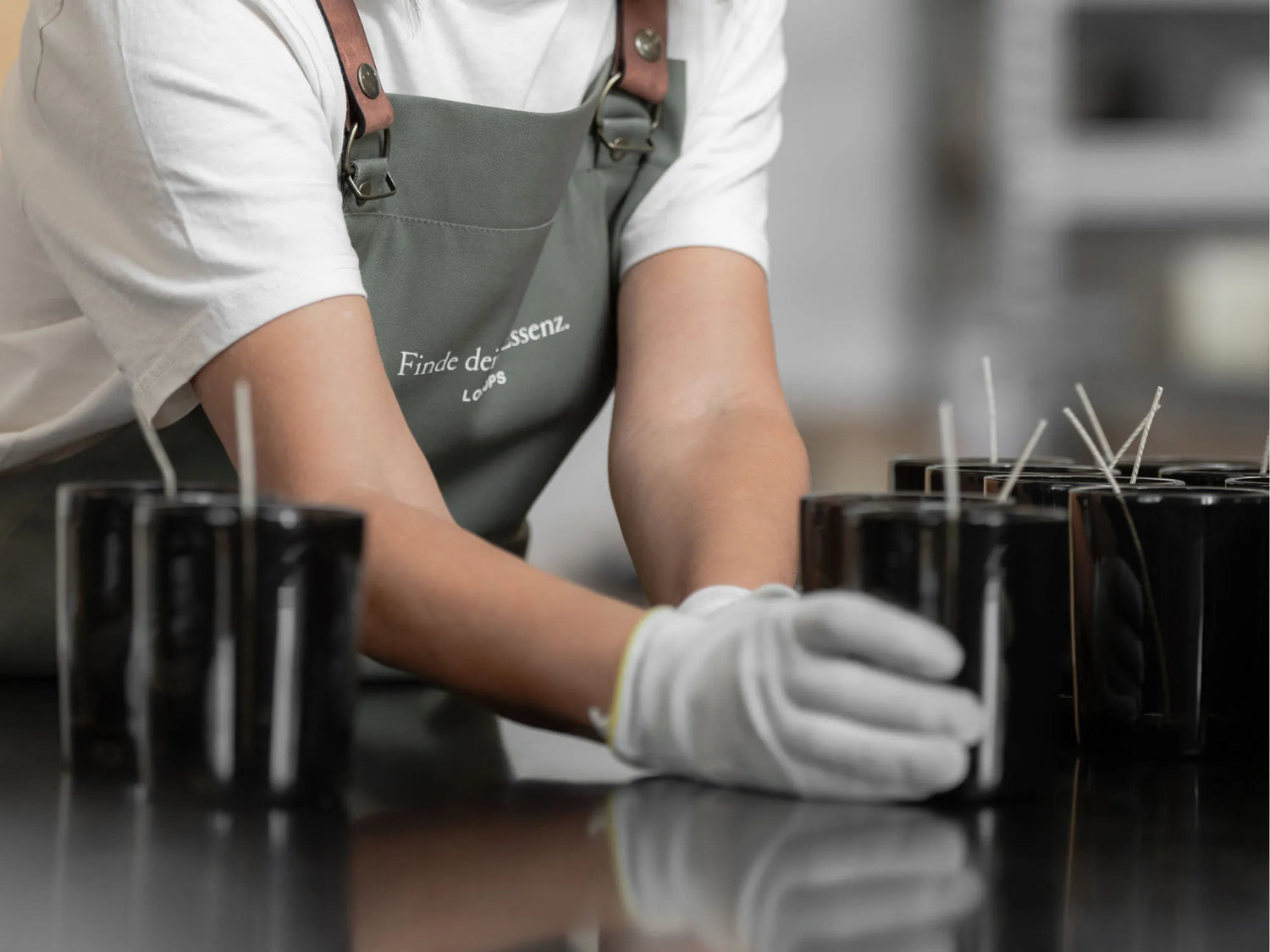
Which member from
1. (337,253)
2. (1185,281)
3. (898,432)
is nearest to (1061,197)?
(1185,281)

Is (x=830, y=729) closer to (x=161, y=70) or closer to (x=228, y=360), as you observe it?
(x=228, y=360)

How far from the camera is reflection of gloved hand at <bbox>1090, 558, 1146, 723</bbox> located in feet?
2.20

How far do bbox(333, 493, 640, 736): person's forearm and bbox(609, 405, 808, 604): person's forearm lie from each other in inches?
8.3

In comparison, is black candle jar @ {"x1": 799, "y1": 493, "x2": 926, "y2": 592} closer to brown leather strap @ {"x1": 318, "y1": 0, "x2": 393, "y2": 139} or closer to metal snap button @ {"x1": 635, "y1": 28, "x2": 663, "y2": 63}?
brown leather strap @ {"x1": 318, "y1": 0, "x2": 393, "y2": 139}

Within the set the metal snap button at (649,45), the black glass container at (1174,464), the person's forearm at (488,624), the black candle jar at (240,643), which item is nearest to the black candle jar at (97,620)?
the black candle jar at (240,643)

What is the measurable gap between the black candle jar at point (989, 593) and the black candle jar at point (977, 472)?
225 mm

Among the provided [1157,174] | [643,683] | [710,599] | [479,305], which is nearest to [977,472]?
[710,599]

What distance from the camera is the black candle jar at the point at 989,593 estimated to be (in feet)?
1.86

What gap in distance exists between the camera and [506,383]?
3.91 feet

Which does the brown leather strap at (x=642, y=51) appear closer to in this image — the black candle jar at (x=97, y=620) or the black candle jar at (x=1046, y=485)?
the black candle jar at (x=1046, y=485)

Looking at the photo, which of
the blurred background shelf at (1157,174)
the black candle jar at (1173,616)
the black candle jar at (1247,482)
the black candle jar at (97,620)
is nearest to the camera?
the black candle jar at (97,620)

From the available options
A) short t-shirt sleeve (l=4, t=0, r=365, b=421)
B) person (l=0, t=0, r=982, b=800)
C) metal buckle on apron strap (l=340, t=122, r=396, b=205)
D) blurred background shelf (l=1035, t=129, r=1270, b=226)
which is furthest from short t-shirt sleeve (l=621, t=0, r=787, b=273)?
blurred background shelf (l=1035, t=129, r=1270, b=226)

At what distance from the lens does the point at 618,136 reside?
3.90 feet

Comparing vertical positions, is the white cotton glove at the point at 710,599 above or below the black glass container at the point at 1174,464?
below
